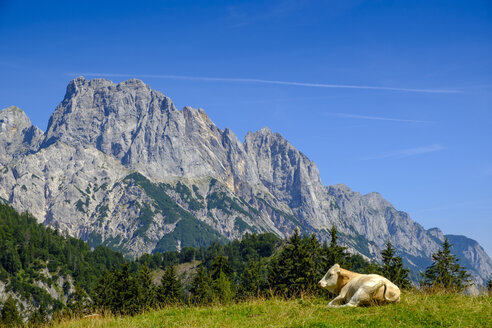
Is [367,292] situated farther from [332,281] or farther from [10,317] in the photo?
[10,317]

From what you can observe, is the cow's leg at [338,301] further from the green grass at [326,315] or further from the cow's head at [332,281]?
the cow's head at [332,281]

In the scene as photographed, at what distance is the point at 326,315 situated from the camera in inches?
634

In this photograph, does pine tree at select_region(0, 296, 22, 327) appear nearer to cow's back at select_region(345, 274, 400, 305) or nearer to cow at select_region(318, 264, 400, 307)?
cow at select_region(318, 264, 400, 307)

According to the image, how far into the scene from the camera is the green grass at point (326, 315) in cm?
1452

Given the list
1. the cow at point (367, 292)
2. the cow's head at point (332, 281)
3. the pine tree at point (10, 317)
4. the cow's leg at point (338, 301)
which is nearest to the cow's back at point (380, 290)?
the cow at point (367, 292)

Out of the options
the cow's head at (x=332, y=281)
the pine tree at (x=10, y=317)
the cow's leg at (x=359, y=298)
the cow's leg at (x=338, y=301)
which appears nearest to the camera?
the cow's leg at (x=359, y=298)

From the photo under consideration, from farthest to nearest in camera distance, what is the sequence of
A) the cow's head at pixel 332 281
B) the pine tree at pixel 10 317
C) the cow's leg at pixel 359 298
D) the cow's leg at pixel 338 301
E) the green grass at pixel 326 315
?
the pine tree at pixel 10 317 < the cow's head at pixel 332 281 < the cow's leg at pixel 338 301 < the cow's leg at pixel 359 298 < the green grass at pixel 326 315

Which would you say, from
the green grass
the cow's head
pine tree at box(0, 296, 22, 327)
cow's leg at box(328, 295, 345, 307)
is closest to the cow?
cow's leg at box(328, 295, 345, 307)

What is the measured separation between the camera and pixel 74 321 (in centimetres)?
1831

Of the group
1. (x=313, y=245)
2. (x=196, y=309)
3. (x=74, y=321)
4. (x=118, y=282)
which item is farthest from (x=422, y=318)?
(x=118, y=282)

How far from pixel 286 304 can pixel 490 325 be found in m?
8.36

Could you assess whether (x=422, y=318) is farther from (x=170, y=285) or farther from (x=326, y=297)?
(x=170, y=285)

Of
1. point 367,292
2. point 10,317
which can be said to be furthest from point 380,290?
point 10,317

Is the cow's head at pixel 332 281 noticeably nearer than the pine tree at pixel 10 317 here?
Yes
